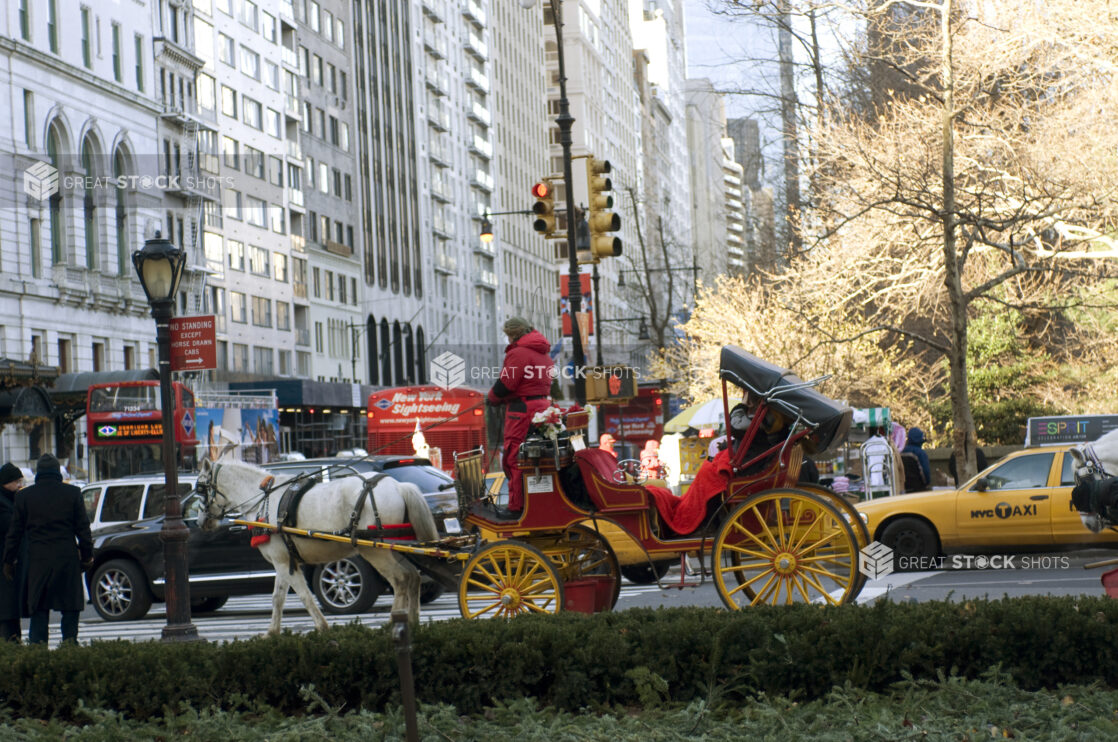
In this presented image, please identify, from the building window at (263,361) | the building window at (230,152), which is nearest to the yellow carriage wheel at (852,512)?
the building window at (230,152)

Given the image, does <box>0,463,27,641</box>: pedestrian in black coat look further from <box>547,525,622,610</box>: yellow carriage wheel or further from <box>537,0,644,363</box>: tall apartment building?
<box>537,0,644,363</box>: tall apartment building

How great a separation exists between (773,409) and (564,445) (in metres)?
1.71

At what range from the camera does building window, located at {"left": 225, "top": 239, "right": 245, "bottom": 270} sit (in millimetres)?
75062

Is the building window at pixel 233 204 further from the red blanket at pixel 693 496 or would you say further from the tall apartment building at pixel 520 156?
the red blanket at pixel 693 496

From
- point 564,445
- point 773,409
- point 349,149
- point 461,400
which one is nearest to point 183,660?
point 564,445

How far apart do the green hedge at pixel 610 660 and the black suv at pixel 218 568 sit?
816cm

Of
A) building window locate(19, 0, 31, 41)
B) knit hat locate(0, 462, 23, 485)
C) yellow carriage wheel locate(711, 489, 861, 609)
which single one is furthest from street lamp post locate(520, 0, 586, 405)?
building window locate(19, 0, 31, 41)

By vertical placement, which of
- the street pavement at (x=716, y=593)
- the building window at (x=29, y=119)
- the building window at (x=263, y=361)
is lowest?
the street pavement at (x=716, y=593)

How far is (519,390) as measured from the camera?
486 inches

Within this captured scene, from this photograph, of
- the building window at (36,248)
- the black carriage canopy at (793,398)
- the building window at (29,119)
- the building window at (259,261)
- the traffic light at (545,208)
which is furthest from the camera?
the building window at (259,261)

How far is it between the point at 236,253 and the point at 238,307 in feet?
8.95

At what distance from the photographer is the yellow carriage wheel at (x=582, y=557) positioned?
12312 mm

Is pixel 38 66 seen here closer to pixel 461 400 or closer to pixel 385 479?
pixel 461 400

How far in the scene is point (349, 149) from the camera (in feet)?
308
